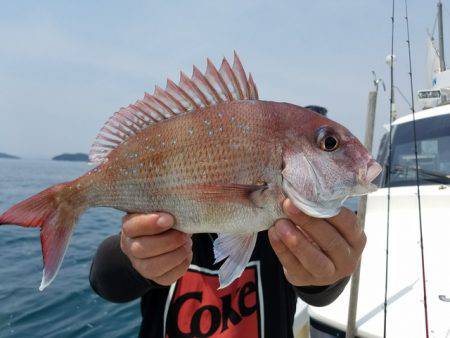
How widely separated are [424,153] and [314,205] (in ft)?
14.0

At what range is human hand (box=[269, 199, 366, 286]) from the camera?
153 cm

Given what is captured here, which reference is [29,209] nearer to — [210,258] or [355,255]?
[210,258]

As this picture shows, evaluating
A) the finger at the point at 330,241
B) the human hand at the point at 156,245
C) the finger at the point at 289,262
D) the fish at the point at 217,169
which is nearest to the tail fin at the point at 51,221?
the fish at the point at 217,169

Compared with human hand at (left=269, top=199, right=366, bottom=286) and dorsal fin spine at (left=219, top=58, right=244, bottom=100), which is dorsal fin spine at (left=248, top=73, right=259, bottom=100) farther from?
human hand at (left=269, top=199, right=366, bottom=286)

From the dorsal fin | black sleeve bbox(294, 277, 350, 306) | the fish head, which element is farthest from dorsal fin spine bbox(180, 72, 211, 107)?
black sleeve bbox(294, 277, 350, 306)

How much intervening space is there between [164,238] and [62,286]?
6086 millimetres

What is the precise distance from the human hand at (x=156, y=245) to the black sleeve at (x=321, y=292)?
2.30 feet

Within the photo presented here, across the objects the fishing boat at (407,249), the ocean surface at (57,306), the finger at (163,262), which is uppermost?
the finger at (163,262)

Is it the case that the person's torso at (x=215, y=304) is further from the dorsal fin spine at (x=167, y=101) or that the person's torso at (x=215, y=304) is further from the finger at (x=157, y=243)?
the dorsal fin spine at (x=167, y=101)

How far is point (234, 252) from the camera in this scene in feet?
5.22

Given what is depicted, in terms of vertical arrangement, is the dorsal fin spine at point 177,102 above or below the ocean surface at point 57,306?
above

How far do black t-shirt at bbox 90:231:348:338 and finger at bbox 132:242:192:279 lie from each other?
339 mm

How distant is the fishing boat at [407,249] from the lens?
8.21 feet

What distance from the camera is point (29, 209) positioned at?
165 cm
